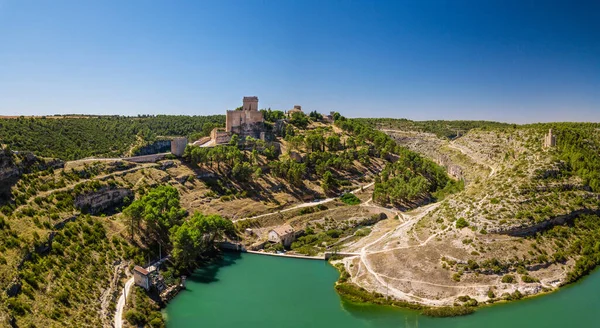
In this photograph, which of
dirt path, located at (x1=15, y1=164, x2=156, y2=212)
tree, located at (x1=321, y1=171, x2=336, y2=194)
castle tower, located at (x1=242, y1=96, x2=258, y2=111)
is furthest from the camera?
castle tower, located at (x1=242, y1=96, x2=258, y2=111)

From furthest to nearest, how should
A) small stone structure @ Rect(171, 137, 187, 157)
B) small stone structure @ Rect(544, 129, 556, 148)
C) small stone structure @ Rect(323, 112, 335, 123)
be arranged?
1. small stone structure @ Rect(323, 112, 335, 123)
2. small stone structure @ Rect(171, 137, 187, 157)
3. small stone structure @ Rect(544, 129, 556, 148)

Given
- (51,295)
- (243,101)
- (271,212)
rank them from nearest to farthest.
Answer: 1. (51,295)
2. (271,212)
3. (243,101)

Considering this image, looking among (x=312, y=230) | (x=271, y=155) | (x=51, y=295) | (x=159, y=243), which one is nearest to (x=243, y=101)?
(x=271, y=155)

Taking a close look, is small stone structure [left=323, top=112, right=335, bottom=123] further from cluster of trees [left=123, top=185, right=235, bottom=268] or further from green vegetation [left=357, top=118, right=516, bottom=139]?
cluster of trees [left=123, top=185, right=235, bottom=268]

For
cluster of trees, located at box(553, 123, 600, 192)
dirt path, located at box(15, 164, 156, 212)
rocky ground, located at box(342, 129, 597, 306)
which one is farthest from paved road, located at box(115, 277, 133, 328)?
cluster of trees, located at box(553, 123, 600, 192)

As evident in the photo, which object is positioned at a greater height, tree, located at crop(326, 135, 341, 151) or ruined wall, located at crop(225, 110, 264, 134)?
ruined wall, located at crop(225, 110, 264, 134)

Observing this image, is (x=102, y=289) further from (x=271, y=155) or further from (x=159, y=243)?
(x=271, y=155)

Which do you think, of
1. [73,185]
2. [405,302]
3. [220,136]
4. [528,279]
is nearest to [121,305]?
[73,185]

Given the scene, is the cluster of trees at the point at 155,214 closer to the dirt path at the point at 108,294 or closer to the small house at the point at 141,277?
the dirt path at the point at 108,294
